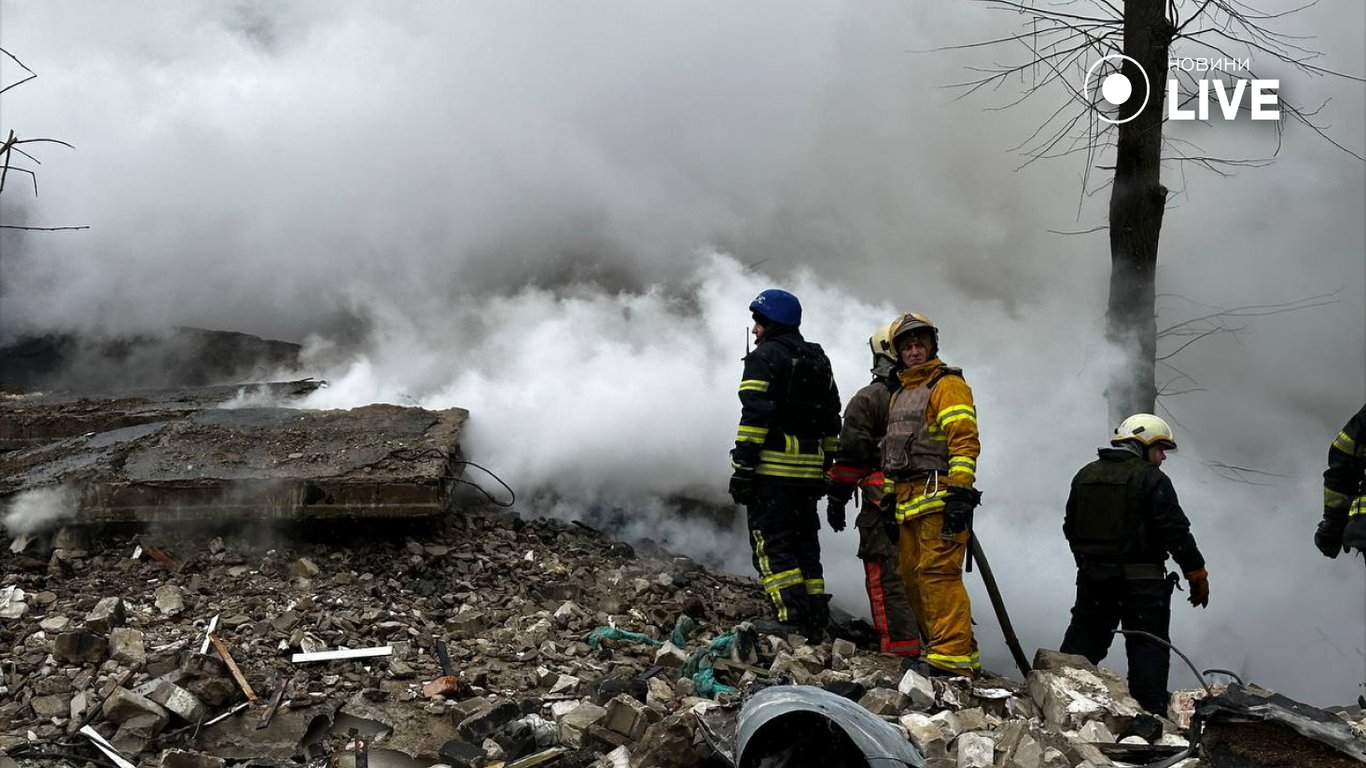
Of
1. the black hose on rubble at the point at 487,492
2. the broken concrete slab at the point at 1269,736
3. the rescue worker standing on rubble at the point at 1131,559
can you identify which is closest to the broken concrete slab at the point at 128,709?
the black hose on rubble at the point at 487,492

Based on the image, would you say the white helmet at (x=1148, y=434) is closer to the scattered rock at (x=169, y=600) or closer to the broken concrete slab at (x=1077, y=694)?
the broken concrete slab at (x=1077, y=694)

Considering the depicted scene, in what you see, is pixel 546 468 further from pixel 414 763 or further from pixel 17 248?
pixel 17 248

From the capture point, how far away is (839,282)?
10.4 m

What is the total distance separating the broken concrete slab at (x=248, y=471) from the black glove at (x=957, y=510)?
9.28 feet

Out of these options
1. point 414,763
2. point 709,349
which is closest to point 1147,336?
point 709,349

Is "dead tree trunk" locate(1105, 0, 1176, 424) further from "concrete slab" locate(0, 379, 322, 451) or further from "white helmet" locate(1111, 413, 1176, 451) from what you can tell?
"concrete slab" locate(0, 379, 322, 451)

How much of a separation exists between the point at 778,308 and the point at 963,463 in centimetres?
128

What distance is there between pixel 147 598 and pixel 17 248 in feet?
20.2

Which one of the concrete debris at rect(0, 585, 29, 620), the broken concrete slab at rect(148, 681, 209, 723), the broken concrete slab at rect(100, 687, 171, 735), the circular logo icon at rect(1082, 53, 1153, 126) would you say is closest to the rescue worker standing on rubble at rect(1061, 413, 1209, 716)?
the circular logo icon at rect(1082, 53, 1153, 126)

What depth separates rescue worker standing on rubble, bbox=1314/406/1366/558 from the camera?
5.03 metres

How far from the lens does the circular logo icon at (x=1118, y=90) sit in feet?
21.4

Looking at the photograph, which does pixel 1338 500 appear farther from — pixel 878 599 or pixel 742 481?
pixel 742 481

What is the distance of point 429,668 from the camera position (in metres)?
4.68

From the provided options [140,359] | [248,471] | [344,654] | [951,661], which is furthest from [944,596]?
[140,359]
